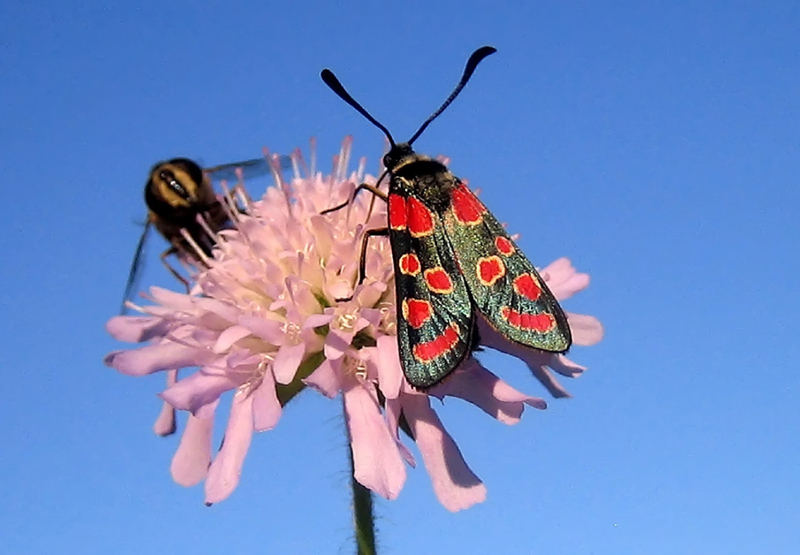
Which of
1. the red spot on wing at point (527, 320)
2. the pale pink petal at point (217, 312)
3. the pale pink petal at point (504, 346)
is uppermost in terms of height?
the pale pink petal at point (217, 312)

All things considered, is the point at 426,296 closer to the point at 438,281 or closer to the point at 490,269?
the point at 438,281

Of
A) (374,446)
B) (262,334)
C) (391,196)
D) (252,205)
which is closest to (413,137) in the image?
(391,196)

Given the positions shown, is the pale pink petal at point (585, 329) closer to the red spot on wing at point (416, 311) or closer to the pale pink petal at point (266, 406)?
the red spot on wing at point (416, 311)

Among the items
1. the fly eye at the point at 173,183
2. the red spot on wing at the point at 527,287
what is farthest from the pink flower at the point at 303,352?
the fly eye at the point at 173,183

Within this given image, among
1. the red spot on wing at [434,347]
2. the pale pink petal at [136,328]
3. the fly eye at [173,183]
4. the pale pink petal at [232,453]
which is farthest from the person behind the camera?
the fly eye at [173,183]

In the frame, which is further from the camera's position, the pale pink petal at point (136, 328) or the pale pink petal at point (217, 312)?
the pale pink petal at point (136, 328)

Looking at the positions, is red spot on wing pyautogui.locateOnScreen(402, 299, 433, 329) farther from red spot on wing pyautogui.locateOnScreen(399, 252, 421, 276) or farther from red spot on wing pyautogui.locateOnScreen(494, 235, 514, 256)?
red spot on wing pyautogui.locateOnScreen(494, 235, 514, 256)

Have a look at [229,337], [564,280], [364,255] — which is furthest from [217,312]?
[564,280]
